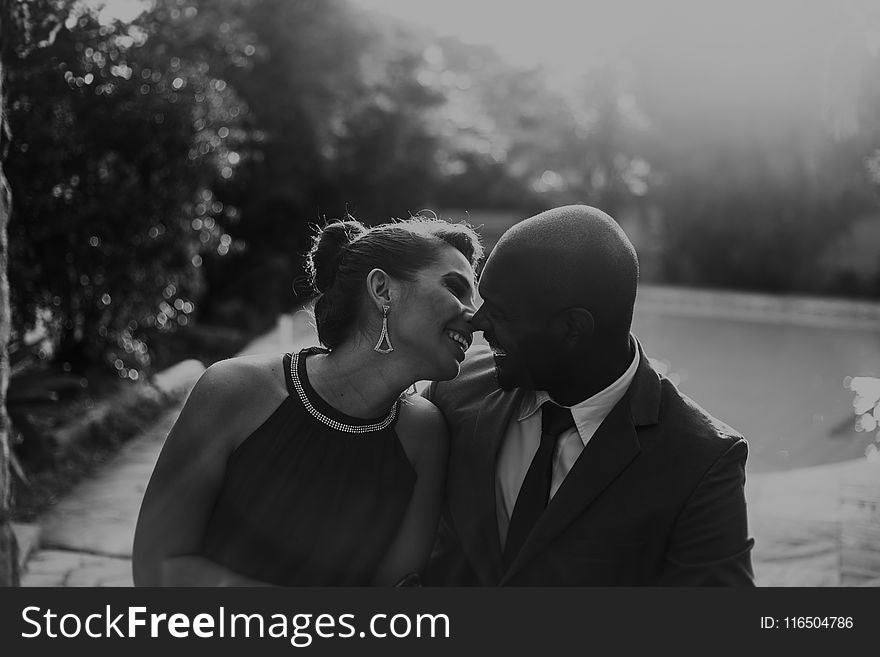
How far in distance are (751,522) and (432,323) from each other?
3.71 meters

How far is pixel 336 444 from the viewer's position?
2.16m

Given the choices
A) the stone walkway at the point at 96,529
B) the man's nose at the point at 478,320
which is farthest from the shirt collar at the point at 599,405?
the stone walkway at the point at 96,529

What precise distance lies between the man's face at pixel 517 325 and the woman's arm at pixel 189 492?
1.99 ft

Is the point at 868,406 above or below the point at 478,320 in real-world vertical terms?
above

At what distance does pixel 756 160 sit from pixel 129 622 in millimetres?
16956

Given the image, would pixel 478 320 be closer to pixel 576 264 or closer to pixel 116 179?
pixel 576 264

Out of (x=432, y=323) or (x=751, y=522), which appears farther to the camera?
(x=751, y=522)

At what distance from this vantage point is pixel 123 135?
642cm

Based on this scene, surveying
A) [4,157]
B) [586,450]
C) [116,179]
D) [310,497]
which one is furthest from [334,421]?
[116,179]

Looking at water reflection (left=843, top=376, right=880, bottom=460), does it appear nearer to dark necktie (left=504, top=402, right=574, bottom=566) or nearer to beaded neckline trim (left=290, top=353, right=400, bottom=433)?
dark necktie (left=504, top=402, right=574, bottom=566)

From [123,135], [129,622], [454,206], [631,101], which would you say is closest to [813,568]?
[129,622]

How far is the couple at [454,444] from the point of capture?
6.24ft

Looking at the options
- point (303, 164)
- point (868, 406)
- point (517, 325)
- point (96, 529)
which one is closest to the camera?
point (517, 325)

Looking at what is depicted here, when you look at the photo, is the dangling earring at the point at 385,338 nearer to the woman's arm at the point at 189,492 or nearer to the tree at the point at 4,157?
the woman's arm at the point at 189,492
